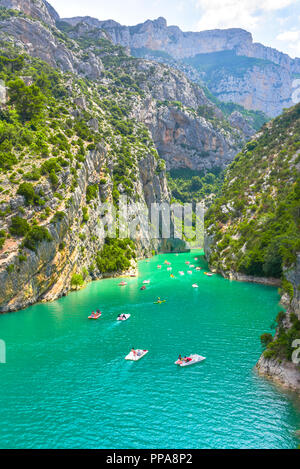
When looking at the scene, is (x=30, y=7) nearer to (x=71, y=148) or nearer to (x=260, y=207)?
(x=71, y=148)

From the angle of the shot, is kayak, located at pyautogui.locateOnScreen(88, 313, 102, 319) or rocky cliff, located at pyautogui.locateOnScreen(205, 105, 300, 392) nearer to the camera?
kayak, located at pyautogui.locateOnScreen(88, 313, 102, 319)

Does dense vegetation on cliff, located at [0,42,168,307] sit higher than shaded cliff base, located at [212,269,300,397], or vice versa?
dense vegetation on cliff, located at [0,42,168,307]

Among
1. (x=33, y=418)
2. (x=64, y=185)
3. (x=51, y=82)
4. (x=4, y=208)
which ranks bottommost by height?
(x=33, y=418)

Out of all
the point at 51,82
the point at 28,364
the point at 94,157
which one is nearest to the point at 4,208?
the point at 28,364

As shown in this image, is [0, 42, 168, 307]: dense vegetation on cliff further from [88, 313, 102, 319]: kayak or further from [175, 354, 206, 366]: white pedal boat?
[175, 354, 206, 366]: white pedal boat

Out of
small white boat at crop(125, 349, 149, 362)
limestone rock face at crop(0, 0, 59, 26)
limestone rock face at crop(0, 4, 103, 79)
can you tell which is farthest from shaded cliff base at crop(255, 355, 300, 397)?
limestone rock face at crop(0, 0, 59, 26)

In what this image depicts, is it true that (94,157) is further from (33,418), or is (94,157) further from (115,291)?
(33,418)


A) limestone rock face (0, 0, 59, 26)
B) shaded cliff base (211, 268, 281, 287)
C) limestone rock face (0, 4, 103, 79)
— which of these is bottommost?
shaded cliff base (211, 268, 281, 287)
